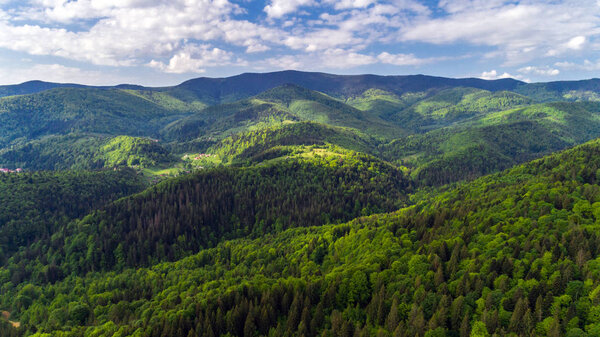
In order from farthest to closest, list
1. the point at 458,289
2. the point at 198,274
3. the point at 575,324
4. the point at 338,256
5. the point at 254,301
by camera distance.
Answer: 1. the point at 198,274
2. the point at 338,256
3. the point at 254,301
4. the point at 458,289
5. the point at 575,324

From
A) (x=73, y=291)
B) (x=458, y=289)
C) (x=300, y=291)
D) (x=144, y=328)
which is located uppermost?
(x=458, y=289)

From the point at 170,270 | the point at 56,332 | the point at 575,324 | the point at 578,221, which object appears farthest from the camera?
the point at 170,270

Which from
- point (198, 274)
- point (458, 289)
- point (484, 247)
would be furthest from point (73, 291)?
point (484, 247)

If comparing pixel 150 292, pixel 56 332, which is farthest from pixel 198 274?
pixel 56 332

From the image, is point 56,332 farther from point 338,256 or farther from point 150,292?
point 338,256

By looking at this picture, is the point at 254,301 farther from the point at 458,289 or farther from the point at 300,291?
the point at 458,289

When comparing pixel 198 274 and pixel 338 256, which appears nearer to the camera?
pixel 338 256

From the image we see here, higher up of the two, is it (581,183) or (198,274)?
(581,183)
